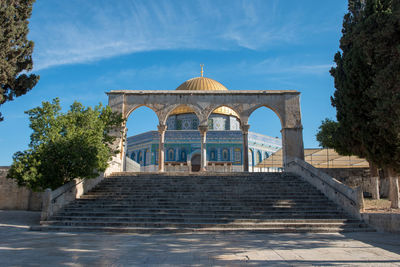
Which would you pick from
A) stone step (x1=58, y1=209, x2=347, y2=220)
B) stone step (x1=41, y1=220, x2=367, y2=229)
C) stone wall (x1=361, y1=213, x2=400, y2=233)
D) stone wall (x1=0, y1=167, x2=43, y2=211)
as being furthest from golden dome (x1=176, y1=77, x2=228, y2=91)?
stone wall (x1=361, y1=213, x2=400, y2=233)

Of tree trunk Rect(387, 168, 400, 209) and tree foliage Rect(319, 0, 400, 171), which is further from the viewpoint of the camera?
tree trunk Rect(387, 168, 400, 209)

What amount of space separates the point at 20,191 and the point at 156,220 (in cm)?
779

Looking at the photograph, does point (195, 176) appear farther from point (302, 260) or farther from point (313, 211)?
point (302, 260)

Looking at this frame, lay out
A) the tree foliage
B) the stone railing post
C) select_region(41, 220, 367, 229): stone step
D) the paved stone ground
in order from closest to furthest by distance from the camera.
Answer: the paved stone ground → the tree foliage → select_region(41, 220, 367, 229): stone step → the stone railing post

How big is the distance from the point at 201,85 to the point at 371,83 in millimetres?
21688

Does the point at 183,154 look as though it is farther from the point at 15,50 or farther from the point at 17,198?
the point at 15,50

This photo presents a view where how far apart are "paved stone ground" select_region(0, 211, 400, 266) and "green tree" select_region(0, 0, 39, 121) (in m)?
5.29

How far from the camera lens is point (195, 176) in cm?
1400

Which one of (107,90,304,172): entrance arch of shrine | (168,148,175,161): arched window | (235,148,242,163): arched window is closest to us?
(107,90,304,172): entrance arch of shrine

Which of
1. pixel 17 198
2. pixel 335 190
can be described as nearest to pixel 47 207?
pixel 17 198

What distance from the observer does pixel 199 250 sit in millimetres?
6113

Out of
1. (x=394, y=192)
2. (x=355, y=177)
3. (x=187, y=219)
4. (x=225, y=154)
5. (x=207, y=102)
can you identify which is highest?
(x=207, y=102)

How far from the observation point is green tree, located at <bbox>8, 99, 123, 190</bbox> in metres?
10.6

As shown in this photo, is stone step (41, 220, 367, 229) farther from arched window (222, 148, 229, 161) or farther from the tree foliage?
arched window (222, 148, 229, 161)
